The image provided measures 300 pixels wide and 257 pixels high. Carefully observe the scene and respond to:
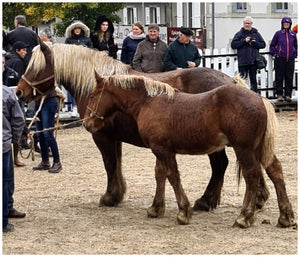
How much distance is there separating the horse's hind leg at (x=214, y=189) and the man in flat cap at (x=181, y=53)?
165 inches

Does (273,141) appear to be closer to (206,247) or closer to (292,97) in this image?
(206,247)

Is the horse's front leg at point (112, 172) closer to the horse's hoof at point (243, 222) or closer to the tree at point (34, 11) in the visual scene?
the horse's hoof at point (243, 222)

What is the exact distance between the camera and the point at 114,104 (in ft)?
25.8

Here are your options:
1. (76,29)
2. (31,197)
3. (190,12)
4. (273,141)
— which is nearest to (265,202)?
(273,141)

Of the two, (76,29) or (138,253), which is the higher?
(76,29)

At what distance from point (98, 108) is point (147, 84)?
0.57m

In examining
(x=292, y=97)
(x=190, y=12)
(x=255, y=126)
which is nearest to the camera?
(x=255, y=126)

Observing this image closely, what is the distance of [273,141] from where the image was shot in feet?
23.7

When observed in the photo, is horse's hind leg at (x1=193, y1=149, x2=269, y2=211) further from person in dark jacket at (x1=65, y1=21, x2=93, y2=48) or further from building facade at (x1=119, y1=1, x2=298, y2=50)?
building facade at (x1=119, y1=1, x2=298, y2=50)

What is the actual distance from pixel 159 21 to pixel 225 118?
35753 mm

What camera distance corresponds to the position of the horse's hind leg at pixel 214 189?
836 centimetres

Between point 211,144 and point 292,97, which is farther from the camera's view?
point 292,97

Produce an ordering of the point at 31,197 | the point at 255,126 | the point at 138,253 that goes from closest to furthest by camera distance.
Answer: the point at 138,253 → the point at 255,126 → the point at 31,197

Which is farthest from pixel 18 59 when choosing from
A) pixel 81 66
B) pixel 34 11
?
pixel 34 11
